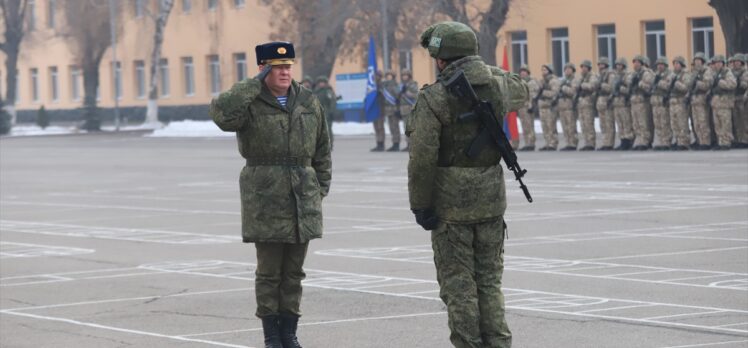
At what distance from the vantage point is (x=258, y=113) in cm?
916

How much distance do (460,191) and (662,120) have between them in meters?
25.1

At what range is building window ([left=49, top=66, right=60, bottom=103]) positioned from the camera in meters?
84.3

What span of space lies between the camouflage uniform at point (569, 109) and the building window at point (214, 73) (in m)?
37.9

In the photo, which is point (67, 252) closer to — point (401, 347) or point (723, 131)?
point (401, 347)

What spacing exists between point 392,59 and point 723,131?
86.5ft

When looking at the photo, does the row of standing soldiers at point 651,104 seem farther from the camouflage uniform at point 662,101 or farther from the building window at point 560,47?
the building window at point 560,47

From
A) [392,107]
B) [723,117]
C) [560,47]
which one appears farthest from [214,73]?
[723,117]

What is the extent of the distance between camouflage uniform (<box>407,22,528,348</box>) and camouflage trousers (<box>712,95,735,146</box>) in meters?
23.7

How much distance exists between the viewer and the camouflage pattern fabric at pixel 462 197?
7.86m

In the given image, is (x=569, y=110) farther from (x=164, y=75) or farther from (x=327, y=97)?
(x=164, y=75)

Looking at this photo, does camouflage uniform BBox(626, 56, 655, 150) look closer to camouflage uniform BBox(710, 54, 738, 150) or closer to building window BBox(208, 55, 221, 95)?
camouflage uniform BBox(710, 54, 738, 150)

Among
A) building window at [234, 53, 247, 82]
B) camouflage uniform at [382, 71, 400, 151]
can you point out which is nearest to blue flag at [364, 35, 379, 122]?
camouflage uniform at [382, 71, 400, 151]

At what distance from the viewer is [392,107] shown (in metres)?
38.0

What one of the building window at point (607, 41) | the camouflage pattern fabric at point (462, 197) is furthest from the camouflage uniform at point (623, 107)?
the camouflage pattern fabric at point (462, 197)
